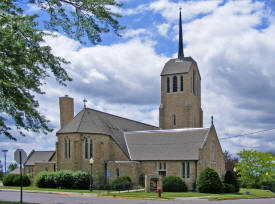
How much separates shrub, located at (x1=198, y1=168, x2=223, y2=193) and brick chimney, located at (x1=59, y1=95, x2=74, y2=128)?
22021 mm

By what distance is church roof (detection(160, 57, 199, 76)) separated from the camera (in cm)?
5912

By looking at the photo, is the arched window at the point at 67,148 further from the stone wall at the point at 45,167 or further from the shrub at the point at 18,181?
the shrub at the point at 18,181

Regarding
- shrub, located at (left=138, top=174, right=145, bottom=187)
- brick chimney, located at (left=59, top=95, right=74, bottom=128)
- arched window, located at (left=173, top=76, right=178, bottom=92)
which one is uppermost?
arched window, located at (left=173, top=76, right=178, bottom=92)

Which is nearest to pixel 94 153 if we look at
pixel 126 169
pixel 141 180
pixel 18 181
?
pixel 126 169

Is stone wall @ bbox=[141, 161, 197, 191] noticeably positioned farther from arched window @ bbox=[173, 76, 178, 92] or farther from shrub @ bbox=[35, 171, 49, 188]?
arched window @ bbox=[173, 76, 178, 92]

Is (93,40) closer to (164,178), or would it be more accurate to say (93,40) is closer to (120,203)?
(120,203)

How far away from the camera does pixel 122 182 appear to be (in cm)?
3944

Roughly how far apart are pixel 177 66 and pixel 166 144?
19546mm

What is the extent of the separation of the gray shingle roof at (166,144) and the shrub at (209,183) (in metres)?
3.02

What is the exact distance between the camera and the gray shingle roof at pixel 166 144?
4154 cm

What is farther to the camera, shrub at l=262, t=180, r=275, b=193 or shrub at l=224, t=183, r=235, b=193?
shrub at l=262, t=180, r=275, b=193

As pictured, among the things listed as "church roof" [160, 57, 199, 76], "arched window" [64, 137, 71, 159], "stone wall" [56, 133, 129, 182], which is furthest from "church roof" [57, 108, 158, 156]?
"church roof" [160, 57, 199, 76]

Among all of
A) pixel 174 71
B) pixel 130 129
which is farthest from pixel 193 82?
pixel 130 129

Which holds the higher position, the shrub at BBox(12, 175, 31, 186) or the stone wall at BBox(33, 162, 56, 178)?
the stone wall at BBox(33, 162, 56, 178)
